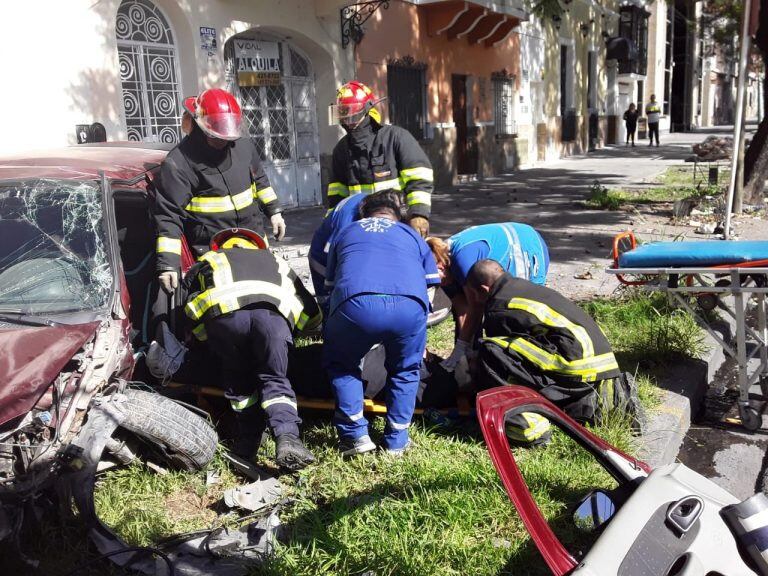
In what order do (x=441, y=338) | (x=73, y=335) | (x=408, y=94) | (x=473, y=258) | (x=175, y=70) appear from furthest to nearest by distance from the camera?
(x=408, y=94)
(x=175, y=70)
(x=441, y=338)
(x=473, y=258)
(x=73, y=335)

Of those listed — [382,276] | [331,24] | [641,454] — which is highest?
[331,24]

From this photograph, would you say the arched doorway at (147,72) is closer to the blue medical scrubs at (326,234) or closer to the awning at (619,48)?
the blue medical scrubs at (326,234)

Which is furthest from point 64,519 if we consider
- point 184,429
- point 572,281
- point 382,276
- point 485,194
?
point 485,194

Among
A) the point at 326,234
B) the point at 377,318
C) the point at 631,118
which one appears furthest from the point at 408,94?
the point at 631,118

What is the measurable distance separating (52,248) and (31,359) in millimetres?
868

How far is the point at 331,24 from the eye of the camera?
431 inches

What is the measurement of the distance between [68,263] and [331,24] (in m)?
8.75

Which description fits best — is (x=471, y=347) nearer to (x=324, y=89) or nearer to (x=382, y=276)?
(x=382, y=276)

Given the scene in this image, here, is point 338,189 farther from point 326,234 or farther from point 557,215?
point 557,215

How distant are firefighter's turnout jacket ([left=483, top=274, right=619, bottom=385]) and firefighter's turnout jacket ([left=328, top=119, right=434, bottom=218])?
4.89 ft

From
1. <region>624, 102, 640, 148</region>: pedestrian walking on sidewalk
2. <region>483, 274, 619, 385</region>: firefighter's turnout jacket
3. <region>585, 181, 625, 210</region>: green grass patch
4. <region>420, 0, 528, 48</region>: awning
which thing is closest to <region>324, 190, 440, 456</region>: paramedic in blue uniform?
<region>483, 274, 619, 385</region>: firefighter's turnout jacket

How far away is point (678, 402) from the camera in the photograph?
3.88 metres

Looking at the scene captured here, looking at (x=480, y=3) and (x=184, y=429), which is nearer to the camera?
(x=184, y=429)

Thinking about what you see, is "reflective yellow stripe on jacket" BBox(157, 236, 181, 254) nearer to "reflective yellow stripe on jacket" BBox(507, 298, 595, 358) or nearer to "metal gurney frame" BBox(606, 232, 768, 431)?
"reflective yellow stripe on jacket" BBox(507, 298, 595, 358)
